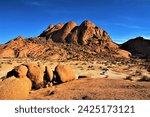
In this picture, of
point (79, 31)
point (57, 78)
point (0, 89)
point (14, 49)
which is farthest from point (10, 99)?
point (79, 31)

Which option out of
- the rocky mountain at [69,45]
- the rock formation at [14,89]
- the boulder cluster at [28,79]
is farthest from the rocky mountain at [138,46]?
the rock formation at [14,89]

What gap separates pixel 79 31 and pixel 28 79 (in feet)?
256

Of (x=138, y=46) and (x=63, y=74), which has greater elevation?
(x=138, y=46)

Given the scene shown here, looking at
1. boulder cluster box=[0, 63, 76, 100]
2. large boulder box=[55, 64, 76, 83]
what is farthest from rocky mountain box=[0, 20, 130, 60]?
boulder cluster box=[0, 63, 76, 100]

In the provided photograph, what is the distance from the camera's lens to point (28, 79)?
1591cm

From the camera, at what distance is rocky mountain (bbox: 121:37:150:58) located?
9366 cm

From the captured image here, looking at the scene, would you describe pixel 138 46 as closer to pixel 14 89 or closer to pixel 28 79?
pixel 28 79

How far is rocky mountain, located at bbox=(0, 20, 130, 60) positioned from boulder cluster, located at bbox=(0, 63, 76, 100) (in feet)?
126

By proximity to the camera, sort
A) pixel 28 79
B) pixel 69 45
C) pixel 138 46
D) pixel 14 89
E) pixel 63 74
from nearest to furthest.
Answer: pixel 14 89
pixel 28 79
pixel 63 74
pixel 69 45
pixel 138 46

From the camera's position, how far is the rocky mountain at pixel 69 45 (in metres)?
64.1

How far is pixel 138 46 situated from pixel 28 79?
84165 millimetres

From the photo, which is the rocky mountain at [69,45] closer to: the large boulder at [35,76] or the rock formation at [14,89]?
the large boulder at [35,76]

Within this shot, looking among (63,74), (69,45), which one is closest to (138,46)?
(69,45)

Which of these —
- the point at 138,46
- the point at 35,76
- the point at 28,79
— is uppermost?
the point at 138,46
